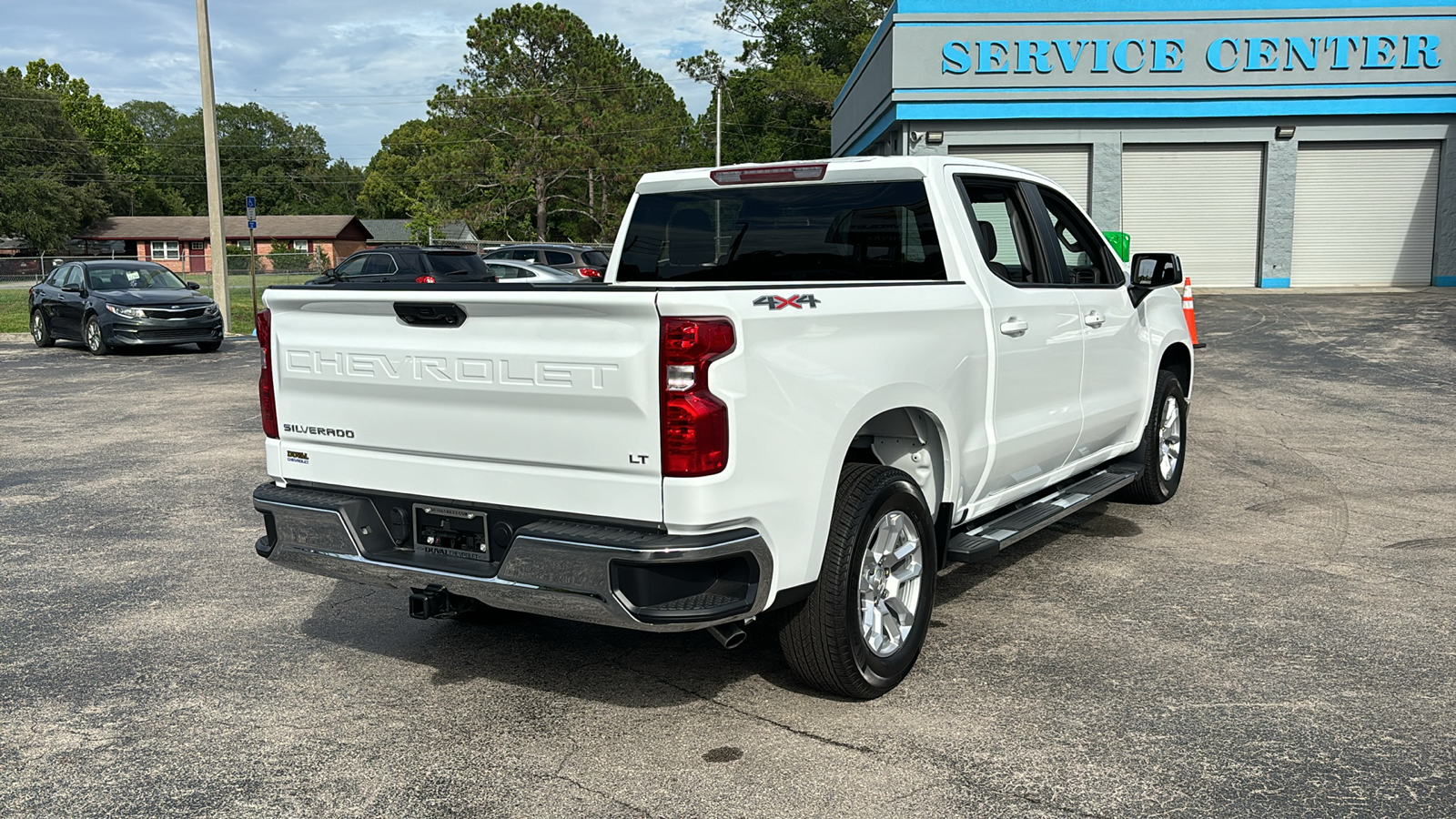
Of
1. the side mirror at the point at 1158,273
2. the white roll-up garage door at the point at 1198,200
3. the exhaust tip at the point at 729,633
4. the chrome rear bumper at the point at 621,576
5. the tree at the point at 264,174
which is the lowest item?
the exhaust tip at the point at 729,633

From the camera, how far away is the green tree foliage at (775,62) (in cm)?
6588

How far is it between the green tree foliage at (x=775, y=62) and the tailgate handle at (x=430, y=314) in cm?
5655

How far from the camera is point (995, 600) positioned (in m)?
5.67

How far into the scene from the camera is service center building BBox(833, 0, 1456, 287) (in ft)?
86.1

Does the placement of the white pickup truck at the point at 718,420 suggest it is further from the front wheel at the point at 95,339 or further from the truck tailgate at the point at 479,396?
the front wheel at the point at 95,339

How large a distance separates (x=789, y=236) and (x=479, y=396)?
2.09 m

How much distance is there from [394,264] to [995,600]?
1898cm

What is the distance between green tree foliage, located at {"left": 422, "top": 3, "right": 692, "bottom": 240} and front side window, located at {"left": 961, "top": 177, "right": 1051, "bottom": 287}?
171 feet

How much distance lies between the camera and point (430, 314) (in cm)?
410

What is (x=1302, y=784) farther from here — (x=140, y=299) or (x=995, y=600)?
(x=140, y=299)

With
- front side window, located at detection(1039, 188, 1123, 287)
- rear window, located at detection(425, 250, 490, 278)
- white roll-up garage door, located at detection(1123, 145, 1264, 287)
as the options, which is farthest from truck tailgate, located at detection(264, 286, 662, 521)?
white roll-up garage door, located at detection(1123, 145, 1264, 287)

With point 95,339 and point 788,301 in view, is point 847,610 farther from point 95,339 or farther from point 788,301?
point 95,339

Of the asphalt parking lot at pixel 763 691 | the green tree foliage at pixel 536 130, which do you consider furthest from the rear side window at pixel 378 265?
the green tree foliage at pixel 536 130

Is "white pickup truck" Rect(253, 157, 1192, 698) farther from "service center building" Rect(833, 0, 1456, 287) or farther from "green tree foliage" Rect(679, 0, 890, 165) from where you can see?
"green tree foliage" Rect(679, 0, 890, 165)
